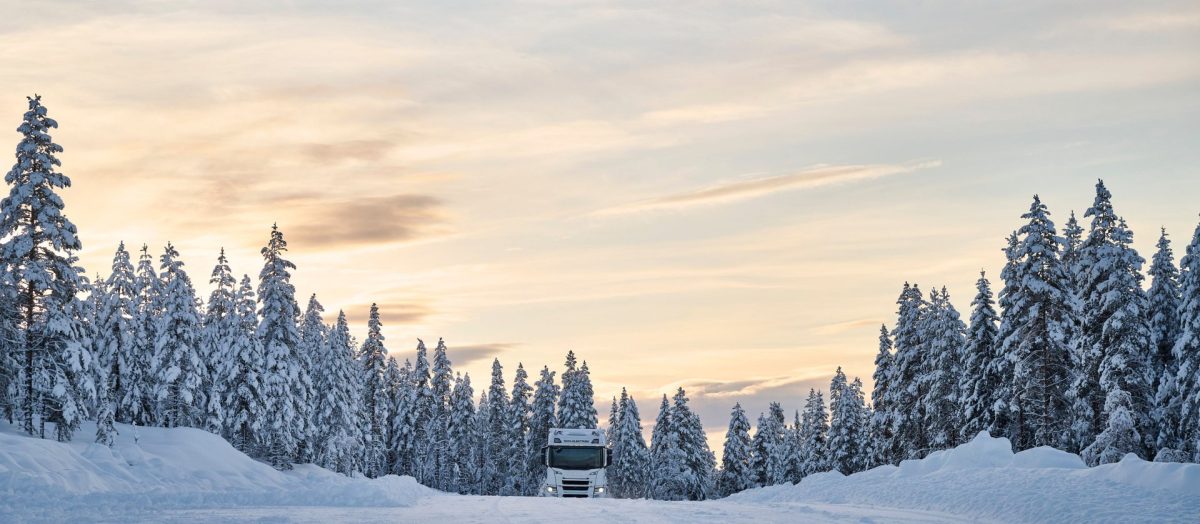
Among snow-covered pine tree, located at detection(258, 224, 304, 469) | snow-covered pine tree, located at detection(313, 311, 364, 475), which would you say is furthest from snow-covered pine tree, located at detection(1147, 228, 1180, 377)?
snow-covered pine tree, located at detection(313, 311, 364, 475)

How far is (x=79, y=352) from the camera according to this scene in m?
44.2

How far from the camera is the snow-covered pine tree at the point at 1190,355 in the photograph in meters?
47.2

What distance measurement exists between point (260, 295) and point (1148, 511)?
53.9 meters

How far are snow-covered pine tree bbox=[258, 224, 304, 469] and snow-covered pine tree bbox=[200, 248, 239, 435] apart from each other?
2020 mm

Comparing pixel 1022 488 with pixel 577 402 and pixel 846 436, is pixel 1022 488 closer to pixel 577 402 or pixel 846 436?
pixel 846 436

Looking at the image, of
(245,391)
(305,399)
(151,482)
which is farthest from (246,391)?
(151,482)

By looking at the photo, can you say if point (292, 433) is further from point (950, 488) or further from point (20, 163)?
point (950, 488)

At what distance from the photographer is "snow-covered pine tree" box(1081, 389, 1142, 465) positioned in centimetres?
4638

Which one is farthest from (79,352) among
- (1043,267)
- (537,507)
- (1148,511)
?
(1043,267)

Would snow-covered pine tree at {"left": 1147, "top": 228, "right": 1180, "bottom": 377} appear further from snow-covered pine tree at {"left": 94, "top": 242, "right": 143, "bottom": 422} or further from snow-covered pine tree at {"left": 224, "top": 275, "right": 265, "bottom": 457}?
snow-covered pine tree at {"left": 94, "top": 242, "right": 143, "bottom": 422}

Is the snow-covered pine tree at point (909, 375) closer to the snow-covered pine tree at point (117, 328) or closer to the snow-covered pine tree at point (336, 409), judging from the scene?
the snow-covered pine tree at point (336, 409)

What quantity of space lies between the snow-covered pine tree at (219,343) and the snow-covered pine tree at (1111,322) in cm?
4740

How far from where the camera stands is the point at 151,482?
32.0 metres

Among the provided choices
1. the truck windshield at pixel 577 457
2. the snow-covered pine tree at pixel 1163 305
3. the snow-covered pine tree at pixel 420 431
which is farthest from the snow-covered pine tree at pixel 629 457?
the truck windshield at pixel 577 457
